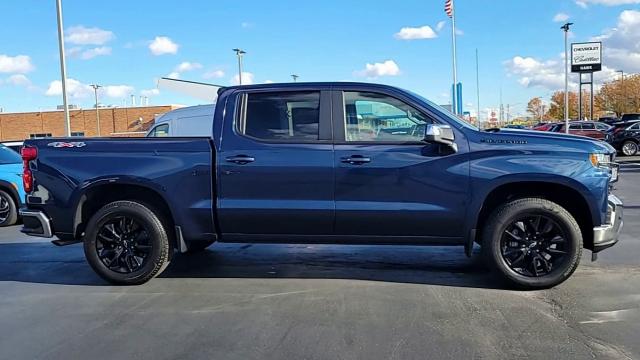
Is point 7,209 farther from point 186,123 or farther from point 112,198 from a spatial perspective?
point 112,198

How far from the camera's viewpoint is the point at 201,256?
7.54 meters

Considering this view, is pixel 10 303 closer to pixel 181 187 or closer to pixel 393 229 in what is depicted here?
pixel 181 187

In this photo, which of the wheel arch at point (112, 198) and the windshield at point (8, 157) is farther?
the windshield at point (8, 157)

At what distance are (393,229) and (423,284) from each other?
699 millimetres

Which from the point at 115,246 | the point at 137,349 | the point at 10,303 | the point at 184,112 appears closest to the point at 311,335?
the point at 137,349

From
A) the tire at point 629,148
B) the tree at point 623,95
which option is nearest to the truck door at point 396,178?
the tire at point 629,148

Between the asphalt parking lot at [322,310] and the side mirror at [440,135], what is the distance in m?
1.45

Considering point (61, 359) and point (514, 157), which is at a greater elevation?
point (514, 157)

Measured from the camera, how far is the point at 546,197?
5723 millimetres

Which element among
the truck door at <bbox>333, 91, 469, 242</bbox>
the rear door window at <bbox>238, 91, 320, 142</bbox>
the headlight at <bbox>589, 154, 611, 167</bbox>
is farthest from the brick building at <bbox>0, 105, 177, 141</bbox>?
the headlight at <bbox>589, 154, 611, 167</bbox>

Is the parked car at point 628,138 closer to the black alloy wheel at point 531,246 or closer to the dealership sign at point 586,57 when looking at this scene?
the dealership sign at point 586,57

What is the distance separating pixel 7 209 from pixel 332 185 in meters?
7.89

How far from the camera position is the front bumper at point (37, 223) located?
20.2 ft

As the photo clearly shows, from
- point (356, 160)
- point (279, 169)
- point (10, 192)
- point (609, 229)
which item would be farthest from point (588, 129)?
point (279, 169)
